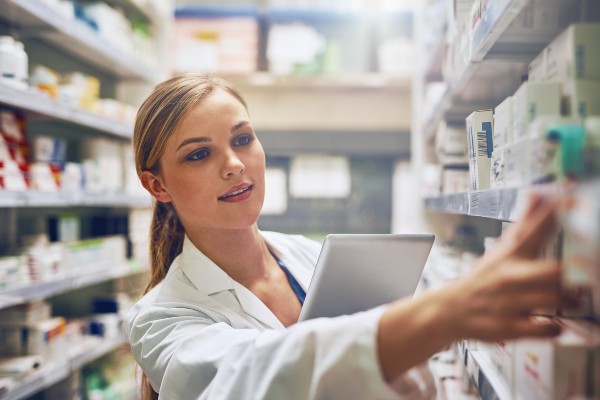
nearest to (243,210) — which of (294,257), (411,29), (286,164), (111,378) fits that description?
(294,257)

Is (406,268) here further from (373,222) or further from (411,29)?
(411,29)

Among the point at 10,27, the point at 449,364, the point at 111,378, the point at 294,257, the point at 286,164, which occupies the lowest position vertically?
the point at 111,378

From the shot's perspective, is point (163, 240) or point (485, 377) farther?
point (163, 240)

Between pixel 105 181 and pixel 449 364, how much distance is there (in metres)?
2.09

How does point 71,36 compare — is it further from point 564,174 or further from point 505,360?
point 564,174

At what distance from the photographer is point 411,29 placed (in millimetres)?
4133

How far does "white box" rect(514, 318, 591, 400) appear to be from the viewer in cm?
75

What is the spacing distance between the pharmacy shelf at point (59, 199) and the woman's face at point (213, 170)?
1030 millimetres

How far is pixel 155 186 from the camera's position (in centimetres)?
159

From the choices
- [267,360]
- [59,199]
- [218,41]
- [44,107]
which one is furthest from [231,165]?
[218,41]

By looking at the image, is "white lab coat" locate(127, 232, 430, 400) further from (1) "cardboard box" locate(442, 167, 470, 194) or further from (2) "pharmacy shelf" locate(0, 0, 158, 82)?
(2) "pharmacy shelf" locate(0, 0, 158, 82)

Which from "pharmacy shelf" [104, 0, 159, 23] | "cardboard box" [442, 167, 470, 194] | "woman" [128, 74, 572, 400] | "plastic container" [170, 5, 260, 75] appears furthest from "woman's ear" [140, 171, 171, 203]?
"plastic container" [170, 5, 260, 75]

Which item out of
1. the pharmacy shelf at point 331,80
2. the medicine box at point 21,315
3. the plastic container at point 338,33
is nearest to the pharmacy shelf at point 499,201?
the medicine box at point 21,315

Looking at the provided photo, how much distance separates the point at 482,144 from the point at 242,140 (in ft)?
2.06
